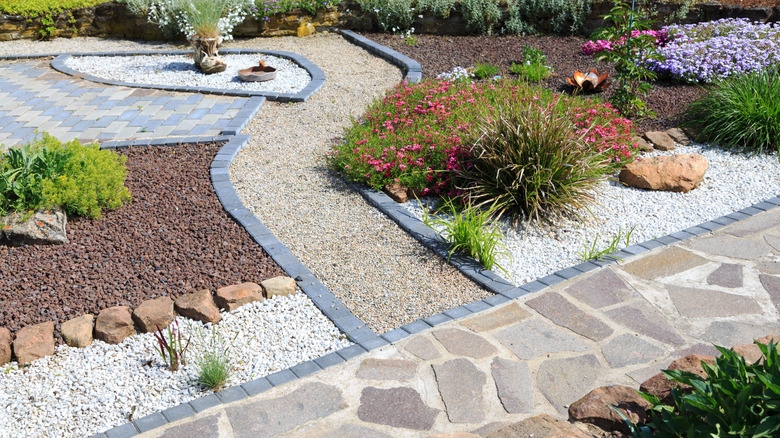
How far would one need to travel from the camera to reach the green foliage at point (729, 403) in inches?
86.1

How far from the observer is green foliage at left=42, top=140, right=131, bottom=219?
4746 millimetres

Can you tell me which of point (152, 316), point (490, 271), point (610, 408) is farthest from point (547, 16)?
point (610, 408)

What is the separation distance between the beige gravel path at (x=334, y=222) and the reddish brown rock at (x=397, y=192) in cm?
25

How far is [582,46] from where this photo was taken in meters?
9.53

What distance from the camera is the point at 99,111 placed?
7.52m

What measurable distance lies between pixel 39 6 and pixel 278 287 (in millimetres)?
9635

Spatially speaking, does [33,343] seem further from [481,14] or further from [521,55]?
[481,14]

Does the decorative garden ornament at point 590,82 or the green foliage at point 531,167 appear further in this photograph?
the decorative garden ornament at point 590,82

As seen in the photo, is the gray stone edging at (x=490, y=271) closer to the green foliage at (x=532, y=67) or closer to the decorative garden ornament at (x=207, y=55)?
the green foliage at (x=532, y=67)

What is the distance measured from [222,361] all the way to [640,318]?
2.52 m

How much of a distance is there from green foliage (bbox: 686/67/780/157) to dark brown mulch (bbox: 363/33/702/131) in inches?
18.8

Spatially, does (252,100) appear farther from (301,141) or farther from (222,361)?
(222,361)

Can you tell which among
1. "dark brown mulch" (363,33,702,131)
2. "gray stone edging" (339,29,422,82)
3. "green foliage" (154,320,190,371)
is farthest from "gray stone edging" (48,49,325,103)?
"green foliage" (154,320,190,371)

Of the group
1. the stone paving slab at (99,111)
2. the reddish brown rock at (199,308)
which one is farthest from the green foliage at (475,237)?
the stone paving slab at (99,111)
